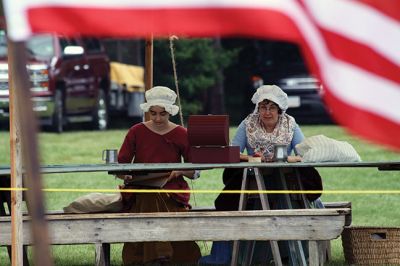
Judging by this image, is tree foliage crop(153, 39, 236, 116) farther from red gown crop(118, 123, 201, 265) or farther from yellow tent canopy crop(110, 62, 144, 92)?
red gown crop(118, 123, 201, 265)

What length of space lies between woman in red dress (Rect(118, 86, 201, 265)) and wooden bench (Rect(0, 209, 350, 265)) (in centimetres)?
81

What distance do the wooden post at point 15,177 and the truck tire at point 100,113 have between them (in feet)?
47.8

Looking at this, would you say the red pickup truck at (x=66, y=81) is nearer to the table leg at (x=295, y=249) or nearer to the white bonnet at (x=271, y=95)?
the white bonnet at (x=271, y=95)

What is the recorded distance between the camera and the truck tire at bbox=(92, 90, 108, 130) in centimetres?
2230

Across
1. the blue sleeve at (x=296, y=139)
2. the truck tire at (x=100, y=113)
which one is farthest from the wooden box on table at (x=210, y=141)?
the truck tire at (x=100, y=113)

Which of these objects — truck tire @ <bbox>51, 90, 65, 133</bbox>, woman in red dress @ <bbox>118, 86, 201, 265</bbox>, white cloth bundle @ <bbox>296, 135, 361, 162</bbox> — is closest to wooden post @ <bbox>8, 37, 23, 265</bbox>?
woman in red dress @ <bbox>118, 86, 201, 265</bbox>

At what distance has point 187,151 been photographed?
9.05 meters

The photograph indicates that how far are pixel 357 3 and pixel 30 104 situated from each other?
3.10 ft

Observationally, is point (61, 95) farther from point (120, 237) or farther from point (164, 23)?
point (164, 23)

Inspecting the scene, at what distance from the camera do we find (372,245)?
9469 millimetres

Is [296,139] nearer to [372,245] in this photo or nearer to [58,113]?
[372,245]

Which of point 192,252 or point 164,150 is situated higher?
point 164,150

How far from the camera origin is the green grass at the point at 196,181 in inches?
414

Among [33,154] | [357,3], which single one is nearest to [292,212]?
[357,3]
